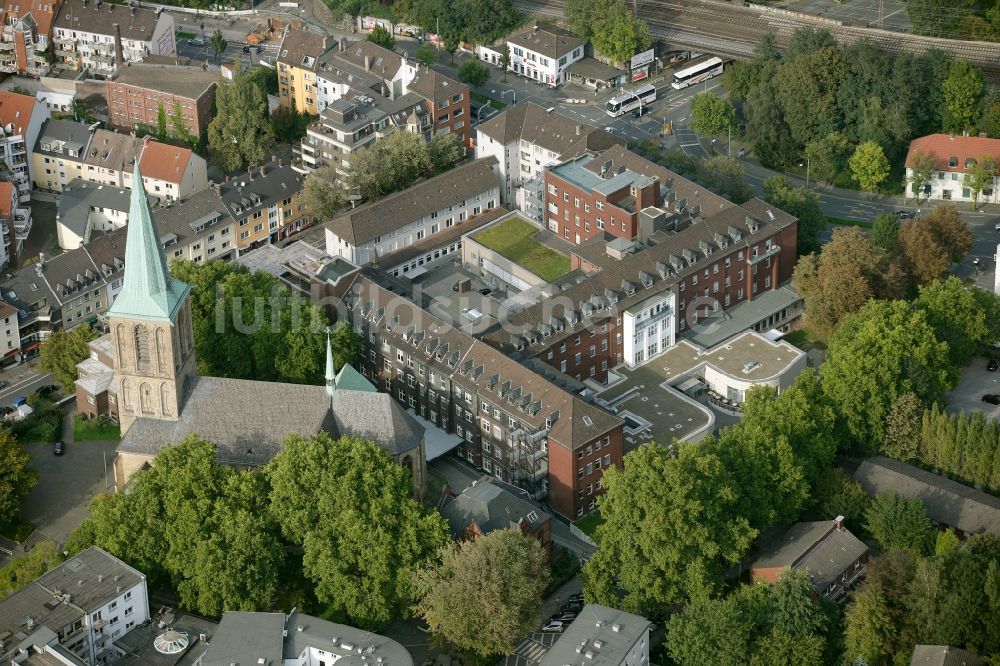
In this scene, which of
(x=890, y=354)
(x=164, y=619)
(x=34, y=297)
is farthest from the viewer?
(x=34, y=297)

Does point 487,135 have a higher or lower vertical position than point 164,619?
higher

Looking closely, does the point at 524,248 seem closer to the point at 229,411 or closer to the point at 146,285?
the point at 229,411

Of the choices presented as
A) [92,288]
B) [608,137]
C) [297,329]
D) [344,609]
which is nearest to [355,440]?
[344,609]

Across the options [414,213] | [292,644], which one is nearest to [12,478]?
[292,644]

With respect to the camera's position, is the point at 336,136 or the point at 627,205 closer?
the point at 627,205

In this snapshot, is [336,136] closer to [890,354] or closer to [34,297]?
[34,297]

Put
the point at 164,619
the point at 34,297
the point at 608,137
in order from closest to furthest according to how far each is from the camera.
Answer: the point at 164,619 < the point at 34,297 < the point at 608,137
